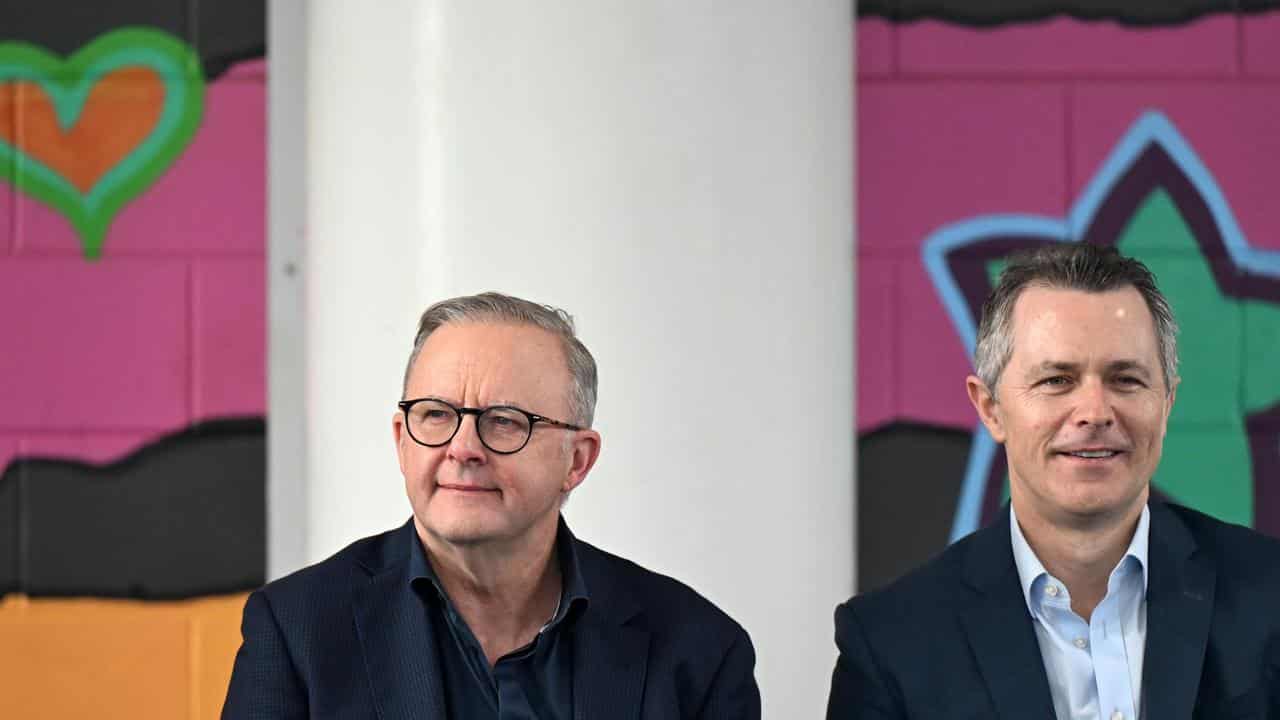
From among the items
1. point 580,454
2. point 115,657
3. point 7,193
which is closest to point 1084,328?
point 580,454

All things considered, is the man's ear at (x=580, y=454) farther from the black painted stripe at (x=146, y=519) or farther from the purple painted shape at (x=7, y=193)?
the purple painted shape at (x=7, y=193)

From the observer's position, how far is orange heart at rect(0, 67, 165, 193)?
8.25 feet

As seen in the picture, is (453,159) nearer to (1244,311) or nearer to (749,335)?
(749,335)

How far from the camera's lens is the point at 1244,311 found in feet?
8.37

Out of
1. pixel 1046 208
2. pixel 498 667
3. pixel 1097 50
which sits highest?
pixel 1097 50

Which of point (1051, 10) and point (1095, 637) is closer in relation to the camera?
point (1095, 637)

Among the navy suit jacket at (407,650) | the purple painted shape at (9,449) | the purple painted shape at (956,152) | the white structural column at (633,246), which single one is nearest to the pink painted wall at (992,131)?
the purple painted shape at (956,152)

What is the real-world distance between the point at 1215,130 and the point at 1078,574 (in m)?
1.19

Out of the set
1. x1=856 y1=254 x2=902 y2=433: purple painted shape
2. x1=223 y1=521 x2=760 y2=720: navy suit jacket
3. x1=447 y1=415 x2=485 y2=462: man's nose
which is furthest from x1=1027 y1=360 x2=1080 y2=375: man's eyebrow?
x1=856 y1=254 x2=902 y2=433: purple painted shape

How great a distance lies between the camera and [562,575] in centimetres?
174

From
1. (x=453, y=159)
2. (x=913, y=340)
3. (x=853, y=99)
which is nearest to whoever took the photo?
(x=453, y=159)

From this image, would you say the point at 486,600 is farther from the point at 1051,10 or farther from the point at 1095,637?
the point at 1051,10

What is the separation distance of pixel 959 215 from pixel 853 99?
32 cm

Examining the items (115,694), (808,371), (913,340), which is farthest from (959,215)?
(115,694)
